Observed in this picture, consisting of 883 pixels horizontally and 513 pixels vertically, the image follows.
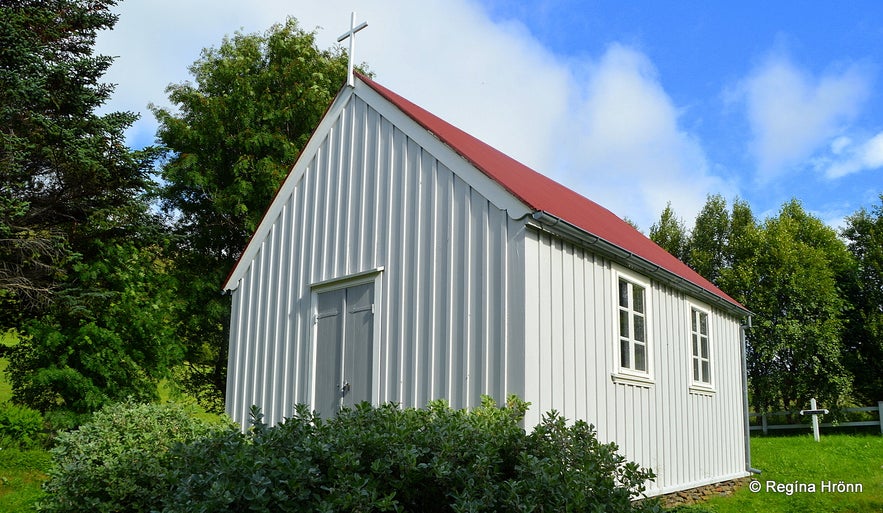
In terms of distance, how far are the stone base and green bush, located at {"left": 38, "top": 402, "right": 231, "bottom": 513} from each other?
21.6 feet

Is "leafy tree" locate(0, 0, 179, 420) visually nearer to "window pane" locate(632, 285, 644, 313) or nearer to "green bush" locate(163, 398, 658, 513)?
"window pane" locate(632, 285, 644, 313)

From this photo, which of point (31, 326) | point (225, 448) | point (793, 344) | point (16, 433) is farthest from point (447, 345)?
point (793, 344)

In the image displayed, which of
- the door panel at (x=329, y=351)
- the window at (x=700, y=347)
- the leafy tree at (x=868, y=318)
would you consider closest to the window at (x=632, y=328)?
the window at (x=700, y=347)

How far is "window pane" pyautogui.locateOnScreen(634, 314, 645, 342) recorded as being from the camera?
10620mm

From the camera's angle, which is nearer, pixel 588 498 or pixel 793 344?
pixel 588 498

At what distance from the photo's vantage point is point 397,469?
519cm

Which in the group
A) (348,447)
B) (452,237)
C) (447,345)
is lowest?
(348,447)

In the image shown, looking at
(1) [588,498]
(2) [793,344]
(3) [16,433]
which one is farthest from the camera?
(2) [793,344]

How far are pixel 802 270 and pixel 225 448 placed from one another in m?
28.3

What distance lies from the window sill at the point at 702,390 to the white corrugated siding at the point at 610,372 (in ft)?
0.40

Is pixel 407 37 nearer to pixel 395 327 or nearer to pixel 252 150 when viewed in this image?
pixel 395 327

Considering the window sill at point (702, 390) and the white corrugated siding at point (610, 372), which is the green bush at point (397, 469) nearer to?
the white corrugated siding at point (610, 372)

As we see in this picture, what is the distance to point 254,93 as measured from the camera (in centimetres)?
2238

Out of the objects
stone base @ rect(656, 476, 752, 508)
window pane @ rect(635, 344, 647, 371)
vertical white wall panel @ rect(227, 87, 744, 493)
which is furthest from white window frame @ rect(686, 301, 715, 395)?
window pane @ rect(635, 344, 647, 371)
